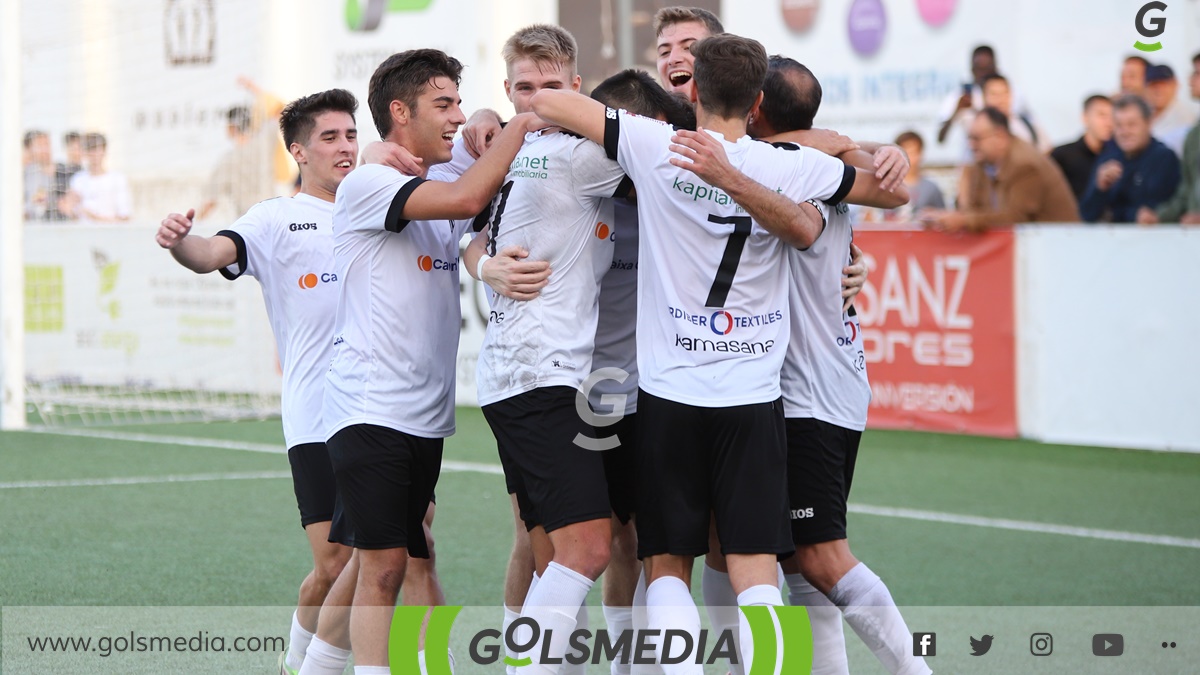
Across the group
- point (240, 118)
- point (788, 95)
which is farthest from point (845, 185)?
point (240, 118)

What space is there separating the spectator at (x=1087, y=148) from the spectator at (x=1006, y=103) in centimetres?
31

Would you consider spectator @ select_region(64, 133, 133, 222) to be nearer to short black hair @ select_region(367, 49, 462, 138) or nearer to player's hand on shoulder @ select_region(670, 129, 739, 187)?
short black hair @ select_region(367, 49, 462, 138)

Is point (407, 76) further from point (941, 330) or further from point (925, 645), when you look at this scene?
point (941, 330)

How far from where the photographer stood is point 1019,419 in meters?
10.9

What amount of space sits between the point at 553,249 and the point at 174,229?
128cm

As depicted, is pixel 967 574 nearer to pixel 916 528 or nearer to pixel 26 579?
pixel 916 528

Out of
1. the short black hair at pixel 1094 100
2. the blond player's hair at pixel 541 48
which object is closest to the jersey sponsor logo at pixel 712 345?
the blond player's hair at pixel 541 48

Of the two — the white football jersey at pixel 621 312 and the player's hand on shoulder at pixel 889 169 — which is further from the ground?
the player's hand on shoulder at pixel 889 169

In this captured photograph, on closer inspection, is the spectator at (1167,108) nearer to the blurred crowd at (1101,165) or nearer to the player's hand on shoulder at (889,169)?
the blurred crowd at (1101,165)

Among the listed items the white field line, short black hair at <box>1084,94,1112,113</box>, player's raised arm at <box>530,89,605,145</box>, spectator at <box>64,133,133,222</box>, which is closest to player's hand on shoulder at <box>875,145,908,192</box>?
player's raised arm at <box>530,89,605,145</box>

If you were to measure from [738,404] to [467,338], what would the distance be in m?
9.11

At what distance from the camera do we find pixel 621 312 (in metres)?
4.68

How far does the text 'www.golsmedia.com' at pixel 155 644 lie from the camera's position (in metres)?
5.34

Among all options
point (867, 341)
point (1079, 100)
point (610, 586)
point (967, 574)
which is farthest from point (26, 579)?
point (1079, 100)
